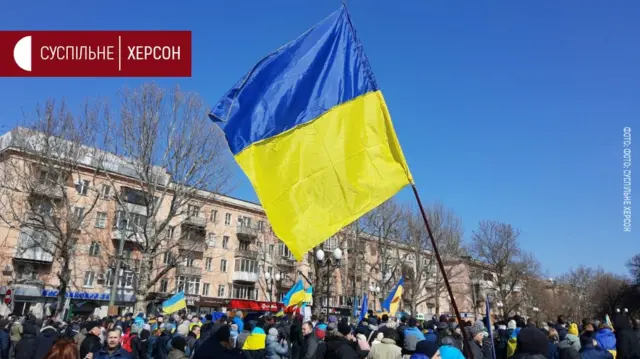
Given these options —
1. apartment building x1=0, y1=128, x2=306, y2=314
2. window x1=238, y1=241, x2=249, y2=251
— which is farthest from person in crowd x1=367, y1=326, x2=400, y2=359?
window x1=238, y1=241, x2=249, y2=251

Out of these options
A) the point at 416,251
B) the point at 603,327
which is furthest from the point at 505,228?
the point at 603,327

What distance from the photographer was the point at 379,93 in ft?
18.0

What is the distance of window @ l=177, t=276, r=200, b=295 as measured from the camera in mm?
44031

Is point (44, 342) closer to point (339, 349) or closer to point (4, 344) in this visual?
point (4, 344)

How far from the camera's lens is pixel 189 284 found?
4491cm

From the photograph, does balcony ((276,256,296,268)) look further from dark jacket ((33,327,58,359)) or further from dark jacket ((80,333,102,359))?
dark jacket ((80,333,102,359))

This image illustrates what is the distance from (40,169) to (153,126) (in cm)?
716

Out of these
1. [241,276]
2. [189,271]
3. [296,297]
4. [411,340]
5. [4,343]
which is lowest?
[241,276]

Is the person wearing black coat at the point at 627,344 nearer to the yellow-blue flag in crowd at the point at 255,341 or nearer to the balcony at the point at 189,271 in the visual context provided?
the yellow-blue flag in crowd at the point at 255,341

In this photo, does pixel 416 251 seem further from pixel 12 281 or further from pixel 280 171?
pixel 280 171

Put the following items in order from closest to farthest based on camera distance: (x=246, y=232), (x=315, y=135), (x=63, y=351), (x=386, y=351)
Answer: (x=63, y=351) → (x=315, y=135) → (x=386, y=351) → (x=246, y=232)

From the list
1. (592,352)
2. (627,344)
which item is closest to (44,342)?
(592,352)

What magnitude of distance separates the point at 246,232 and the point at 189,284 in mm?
8650

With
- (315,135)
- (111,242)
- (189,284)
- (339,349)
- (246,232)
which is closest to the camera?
(315,135)
